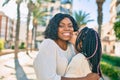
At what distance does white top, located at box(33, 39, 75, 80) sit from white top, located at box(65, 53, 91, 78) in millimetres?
67

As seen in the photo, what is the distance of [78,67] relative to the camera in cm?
325

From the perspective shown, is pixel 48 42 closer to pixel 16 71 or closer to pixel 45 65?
pixel 45 65

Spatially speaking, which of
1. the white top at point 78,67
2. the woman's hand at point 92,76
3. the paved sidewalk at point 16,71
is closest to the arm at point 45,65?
the white top at point 78,67

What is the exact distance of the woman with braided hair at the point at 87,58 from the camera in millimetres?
3254

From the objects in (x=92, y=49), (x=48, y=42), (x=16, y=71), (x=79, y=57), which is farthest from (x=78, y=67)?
(x=16, y=71)

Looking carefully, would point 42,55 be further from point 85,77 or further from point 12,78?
point 12,78

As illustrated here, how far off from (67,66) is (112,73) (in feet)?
52.7

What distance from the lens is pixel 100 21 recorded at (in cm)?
3469

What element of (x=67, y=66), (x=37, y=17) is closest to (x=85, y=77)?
(x=67, y=66)

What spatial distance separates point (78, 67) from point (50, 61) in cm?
25

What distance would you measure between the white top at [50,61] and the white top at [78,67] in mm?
67

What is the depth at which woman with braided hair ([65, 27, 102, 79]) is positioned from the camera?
3254 mm

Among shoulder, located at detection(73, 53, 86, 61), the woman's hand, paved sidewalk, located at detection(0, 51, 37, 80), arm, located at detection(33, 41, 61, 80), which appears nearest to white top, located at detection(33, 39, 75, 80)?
arm, located at detection(33, 41, 61, 80)

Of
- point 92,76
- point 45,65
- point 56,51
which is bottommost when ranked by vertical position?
point 92,76
